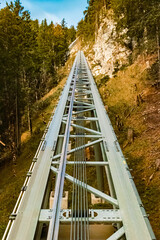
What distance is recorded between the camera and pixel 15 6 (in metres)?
20.7

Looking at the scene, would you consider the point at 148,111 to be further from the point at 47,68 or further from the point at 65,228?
the point at 47,68

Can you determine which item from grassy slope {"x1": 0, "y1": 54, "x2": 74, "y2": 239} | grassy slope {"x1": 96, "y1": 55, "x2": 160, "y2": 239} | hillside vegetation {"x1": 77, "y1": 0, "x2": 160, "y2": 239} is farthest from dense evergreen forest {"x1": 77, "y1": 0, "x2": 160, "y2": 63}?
grassy slope {"x1": 0, "y1": 54, "x2": 74, "y2": 239}

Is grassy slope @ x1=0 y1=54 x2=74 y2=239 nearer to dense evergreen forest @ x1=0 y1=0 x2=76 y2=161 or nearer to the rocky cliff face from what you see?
dense evergreen forest @ x1=0 y1=0 x2=76 y2=161

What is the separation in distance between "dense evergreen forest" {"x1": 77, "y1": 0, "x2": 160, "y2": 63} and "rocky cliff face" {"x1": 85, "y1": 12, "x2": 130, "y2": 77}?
42.2 inches

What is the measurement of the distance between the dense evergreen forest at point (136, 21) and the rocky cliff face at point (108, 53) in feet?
3.52

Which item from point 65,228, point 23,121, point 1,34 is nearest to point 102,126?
point 65,228

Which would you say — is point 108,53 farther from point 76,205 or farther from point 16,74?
point 76,205

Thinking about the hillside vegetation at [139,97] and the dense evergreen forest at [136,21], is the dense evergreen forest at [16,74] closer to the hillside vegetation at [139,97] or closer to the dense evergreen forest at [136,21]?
the hillside vegetation at [139,97]

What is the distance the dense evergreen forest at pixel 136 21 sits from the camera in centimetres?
1097

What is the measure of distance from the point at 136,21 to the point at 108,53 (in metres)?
7.76

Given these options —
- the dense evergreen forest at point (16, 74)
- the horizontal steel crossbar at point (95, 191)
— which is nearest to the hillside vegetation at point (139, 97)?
the horizontal steel crossbar at point (95, 191)

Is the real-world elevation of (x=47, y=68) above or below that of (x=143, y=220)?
above

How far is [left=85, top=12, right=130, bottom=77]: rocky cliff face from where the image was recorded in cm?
1967

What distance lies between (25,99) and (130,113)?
9453 mm
